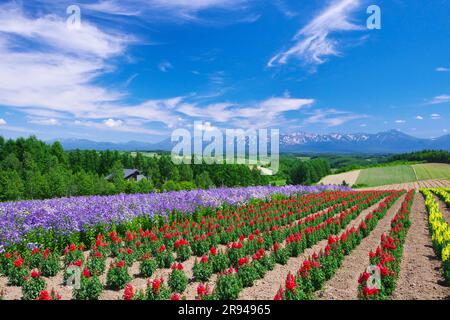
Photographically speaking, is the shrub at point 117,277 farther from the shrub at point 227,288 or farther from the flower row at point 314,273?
the flower row at point 314,273

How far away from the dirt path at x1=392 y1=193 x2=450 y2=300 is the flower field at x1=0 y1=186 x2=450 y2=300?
0.16 m

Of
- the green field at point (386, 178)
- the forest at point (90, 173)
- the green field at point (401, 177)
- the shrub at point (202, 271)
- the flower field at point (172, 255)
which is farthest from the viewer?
the green field at point (401, 177)

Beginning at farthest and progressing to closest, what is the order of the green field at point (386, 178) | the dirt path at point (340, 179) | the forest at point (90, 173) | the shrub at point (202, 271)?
the dirt path at point (340, 179) < the green field at point (386, 178) < the forest at point (90, 173) < the shrub at point (202, 271)

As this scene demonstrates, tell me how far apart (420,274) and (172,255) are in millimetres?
6683

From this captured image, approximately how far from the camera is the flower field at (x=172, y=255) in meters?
7.01

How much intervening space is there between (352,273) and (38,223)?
375 inches

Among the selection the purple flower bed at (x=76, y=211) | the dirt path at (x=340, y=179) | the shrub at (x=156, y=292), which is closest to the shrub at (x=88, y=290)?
the shrub at (x=156, y=292)

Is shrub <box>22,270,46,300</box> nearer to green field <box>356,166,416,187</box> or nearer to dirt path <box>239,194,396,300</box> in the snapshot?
dirt path <box>239,194,396,300</box>

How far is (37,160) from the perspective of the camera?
64250 millimetres

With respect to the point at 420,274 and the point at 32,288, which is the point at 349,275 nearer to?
the point at 420,274

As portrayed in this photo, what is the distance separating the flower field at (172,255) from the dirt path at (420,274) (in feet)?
0.51

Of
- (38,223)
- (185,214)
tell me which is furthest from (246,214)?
(38,223)
